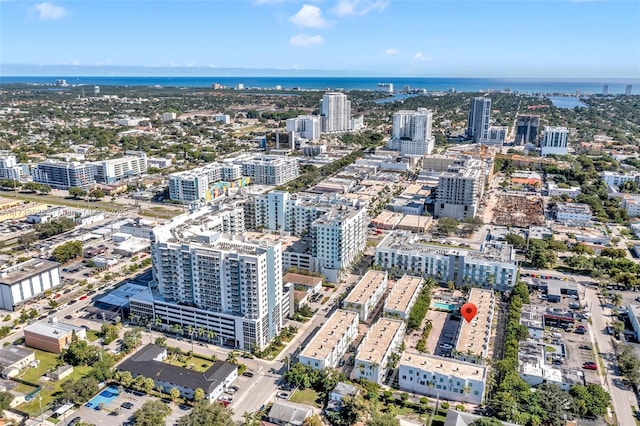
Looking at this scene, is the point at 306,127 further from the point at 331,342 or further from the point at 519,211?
the point at 331,342

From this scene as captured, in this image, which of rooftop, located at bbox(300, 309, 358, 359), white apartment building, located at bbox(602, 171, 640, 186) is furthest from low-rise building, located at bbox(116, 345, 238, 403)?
white apartment building, located at bbox(602, 171, 640, 186)

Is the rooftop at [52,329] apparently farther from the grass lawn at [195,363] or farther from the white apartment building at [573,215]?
the white apartment building at [573,215]

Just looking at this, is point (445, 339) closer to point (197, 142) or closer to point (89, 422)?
point (89, 422)

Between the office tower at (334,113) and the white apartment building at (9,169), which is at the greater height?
the office tower at (334,113)

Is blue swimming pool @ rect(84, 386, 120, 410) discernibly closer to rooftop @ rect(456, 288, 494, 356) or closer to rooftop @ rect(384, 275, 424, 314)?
rooftop @ rect(384, 275, 424, 314)

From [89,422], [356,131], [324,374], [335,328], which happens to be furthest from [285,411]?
[356,131]

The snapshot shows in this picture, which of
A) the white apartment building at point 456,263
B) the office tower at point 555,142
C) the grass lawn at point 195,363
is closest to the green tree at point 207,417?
the grass lawn at point 195,363

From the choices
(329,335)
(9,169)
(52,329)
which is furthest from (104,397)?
(9,169)
